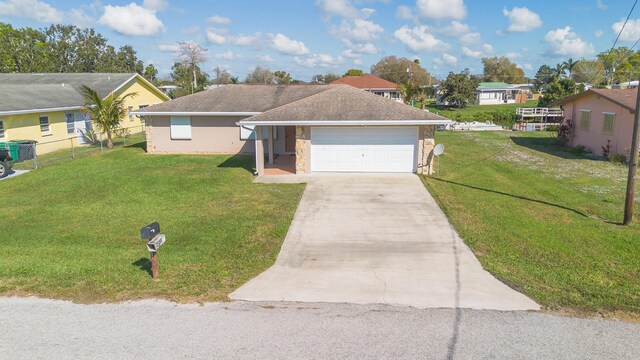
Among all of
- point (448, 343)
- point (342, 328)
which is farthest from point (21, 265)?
point (448, 343)

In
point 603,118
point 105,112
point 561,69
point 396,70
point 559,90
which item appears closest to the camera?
point 603,118

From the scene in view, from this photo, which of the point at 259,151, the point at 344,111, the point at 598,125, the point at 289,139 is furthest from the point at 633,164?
the point at 289,139

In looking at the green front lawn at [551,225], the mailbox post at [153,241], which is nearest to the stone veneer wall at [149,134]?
the green front lawn at [551,225]

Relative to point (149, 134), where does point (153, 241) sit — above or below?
below

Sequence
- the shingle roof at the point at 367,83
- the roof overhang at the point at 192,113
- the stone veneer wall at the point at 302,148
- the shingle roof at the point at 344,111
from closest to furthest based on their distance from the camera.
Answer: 1. the shingle roof at the point at 344,111
2. the stone veneer wall at the point at 302,148
3. the roof overhang at the point at 192,113
4. the shingle roof at the point at 367,83

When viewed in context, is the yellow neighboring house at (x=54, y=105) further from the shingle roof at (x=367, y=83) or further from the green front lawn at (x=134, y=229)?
the shingle roof at (x=367, y=83)

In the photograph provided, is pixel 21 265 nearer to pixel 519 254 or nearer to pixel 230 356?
pixel 230 356

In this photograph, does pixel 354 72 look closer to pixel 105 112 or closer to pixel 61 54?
pixel 61 54
